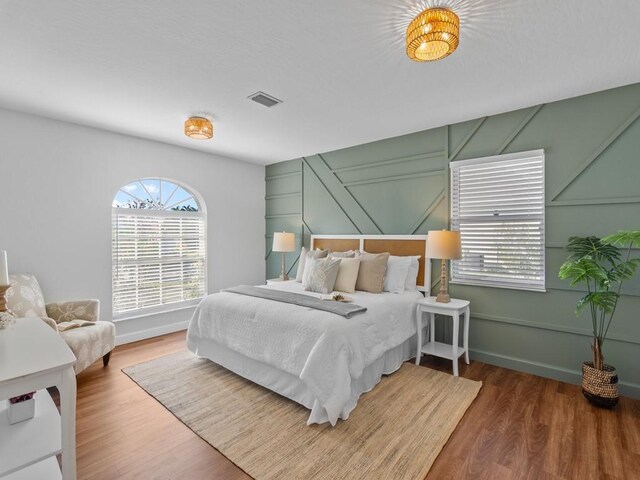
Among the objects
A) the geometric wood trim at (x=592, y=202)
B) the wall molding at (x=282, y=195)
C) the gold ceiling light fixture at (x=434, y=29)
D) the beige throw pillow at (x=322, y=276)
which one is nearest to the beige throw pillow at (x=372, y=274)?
the beige throw pillow at (x=322, y=276)

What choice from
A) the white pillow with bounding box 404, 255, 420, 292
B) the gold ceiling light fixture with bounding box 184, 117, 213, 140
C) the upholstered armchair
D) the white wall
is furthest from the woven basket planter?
the white wall

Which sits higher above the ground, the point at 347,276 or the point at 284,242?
the point at 284,242

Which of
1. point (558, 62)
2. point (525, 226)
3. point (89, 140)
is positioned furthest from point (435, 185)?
point (89, 140)

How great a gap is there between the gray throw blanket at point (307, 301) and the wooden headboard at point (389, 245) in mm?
1301

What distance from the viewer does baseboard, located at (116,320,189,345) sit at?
393 centimetres

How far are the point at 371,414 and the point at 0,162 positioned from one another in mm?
4135

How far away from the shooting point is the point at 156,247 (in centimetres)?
433

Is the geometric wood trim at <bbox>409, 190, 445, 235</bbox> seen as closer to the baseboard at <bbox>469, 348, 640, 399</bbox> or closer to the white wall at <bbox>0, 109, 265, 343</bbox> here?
the baseboard at <bbox>469, 348, 640, 399</bbox>

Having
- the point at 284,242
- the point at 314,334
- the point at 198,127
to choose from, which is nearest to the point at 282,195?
the point at 284,242

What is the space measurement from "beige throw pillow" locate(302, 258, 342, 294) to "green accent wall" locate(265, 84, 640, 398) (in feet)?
3.44

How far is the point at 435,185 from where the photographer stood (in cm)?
370

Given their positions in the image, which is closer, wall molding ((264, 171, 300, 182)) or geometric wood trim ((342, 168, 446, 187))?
geometric wood trim ((342, 168, 446, 187))

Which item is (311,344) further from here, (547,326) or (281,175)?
(281,175)

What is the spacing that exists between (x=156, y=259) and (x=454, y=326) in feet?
12.5
